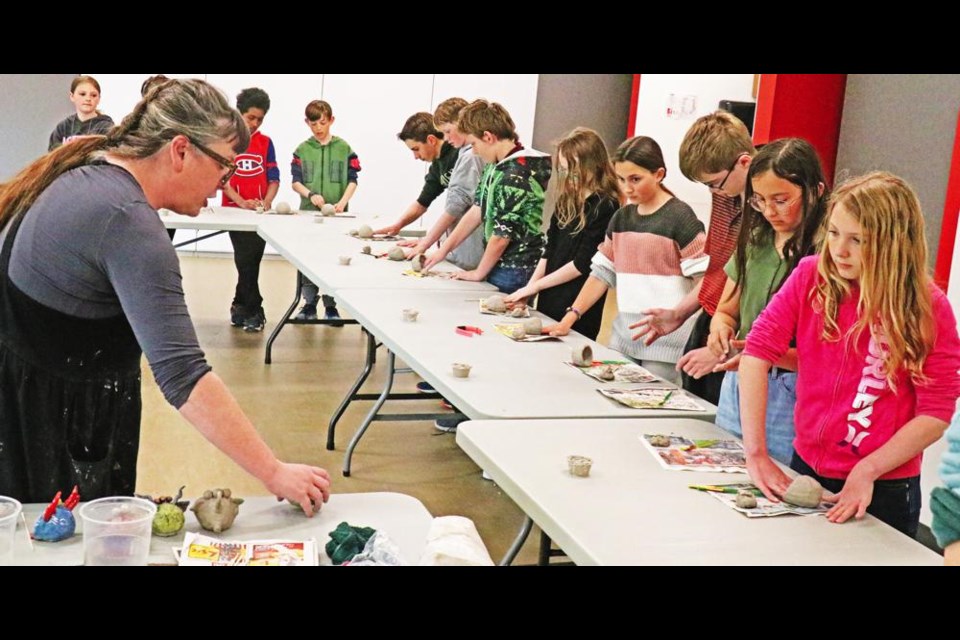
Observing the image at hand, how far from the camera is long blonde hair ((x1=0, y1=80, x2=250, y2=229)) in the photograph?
1881mm

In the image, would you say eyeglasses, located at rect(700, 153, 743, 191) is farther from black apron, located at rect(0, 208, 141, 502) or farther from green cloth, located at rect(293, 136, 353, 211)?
green cloth, located at rect(293, 136, 353, 211)

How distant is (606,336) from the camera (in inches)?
297

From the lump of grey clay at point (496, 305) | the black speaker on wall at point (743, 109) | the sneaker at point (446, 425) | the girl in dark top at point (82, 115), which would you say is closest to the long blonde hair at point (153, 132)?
the lump of grey clay at point (496, 305)

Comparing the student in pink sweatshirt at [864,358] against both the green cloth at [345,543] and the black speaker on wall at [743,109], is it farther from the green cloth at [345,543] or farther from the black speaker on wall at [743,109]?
the black speaker on wall at [743,109]

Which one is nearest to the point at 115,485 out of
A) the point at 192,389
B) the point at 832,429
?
the point at 192,389

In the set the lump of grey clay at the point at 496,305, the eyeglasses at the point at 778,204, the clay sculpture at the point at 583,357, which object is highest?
the eyeglasses at the point at 778,204

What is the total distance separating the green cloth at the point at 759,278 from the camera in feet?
8.70

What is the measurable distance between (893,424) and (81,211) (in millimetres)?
1622

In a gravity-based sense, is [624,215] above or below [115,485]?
above

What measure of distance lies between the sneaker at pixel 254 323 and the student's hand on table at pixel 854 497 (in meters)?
5.12

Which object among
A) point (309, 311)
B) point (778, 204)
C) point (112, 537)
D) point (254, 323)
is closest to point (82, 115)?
point (254, 323)

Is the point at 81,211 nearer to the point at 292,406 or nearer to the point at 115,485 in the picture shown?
the point at 115,485

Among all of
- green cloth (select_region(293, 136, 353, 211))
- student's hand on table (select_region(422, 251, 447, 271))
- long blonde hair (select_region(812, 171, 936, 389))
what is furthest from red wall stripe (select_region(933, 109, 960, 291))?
green cloth (select_region(293, 136, 353, 211))
